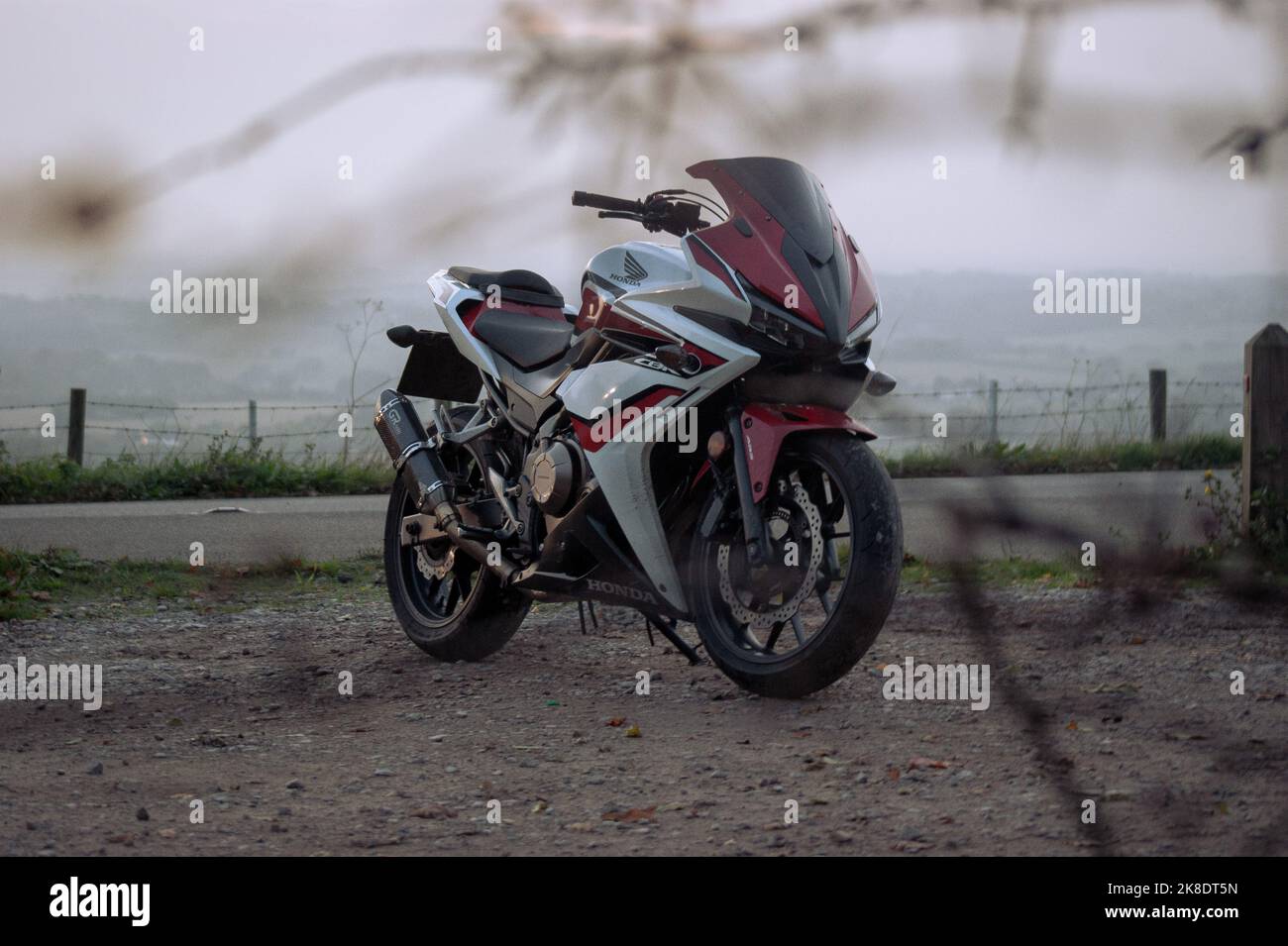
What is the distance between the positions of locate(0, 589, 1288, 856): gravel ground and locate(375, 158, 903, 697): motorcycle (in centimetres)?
32

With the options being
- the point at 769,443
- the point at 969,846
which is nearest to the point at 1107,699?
the point at 969,846

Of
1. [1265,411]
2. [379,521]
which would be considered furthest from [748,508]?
[379,521]

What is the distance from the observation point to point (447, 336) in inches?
224

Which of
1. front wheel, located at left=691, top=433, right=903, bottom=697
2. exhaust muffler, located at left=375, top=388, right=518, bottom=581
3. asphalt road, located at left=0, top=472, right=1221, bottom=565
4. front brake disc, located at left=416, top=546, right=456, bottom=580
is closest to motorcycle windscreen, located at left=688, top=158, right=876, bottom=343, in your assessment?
front wheel, located at left=691, top=433, right=903, bottom=697

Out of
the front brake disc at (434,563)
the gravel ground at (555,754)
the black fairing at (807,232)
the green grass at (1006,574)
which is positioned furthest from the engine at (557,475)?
the green grass at (1006,574)

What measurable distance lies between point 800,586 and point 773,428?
470 millimetres

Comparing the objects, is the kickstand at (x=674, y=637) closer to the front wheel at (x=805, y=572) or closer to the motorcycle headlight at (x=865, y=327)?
the front wheel at (x=805, y=572)

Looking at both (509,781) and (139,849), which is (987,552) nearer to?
(139,849)

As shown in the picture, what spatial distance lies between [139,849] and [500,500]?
Answer: 7.29ft

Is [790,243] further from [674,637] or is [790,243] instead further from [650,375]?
[674,637]

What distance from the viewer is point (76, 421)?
17.1 metres

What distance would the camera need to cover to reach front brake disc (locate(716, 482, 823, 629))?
13.5ft

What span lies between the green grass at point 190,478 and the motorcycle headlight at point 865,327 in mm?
8970

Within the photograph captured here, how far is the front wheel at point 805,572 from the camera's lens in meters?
3.94
